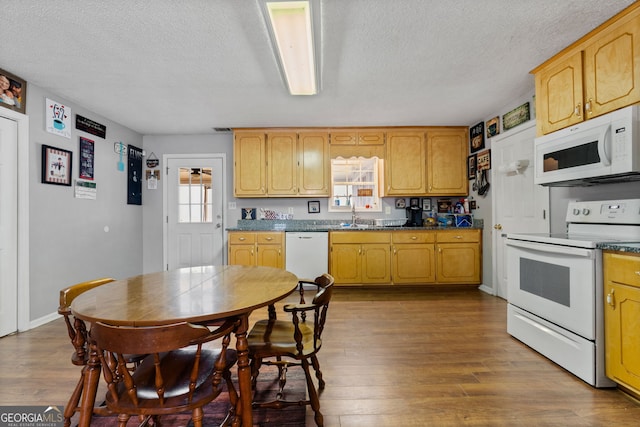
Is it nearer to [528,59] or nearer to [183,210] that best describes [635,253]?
[528,59]

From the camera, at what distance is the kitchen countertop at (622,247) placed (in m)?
1.67

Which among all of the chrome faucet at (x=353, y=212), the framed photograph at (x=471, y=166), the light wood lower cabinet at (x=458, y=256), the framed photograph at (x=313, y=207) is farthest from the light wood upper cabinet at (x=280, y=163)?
the framed photograph at (x=471, y=166)

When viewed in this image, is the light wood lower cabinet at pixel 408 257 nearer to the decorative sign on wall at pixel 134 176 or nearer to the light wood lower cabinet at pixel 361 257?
the light wood lower cabinet at pixel 361 257

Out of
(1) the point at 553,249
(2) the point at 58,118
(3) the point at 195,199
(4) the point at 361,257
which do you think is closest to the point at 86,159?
(2) the point at 58,118

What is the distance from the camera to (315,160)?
457 centimetres

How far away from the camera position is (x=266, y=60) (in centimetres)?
256

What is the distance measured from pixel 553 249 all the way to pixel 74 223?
4.66 meters

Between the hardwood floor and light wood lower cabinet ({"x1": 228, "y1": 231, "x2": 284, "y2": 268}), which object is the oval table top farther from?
light wood lower cabinet ({"x1": 228, "y1": 231, "x2": 284, "y2": 268})

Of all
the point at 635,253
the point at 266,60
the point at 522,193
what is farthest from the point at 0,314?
the point at 522,193

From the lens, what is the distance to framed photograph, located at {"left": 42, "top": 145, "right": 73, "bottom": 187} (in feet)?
10.1

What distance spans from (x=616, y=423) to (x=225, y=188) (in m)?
4.74

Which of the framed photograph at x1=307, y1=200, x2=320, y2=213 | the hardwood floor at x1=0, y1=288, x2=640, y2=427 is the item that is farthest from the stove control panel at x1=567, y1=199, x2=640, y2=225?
the framed photograph at x1=307, y1=200, x2=320, y2=213

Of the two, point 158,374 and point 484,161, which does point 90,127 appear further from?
point 484,161

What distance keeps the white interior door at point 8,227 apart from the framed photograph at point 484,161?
207 inches
